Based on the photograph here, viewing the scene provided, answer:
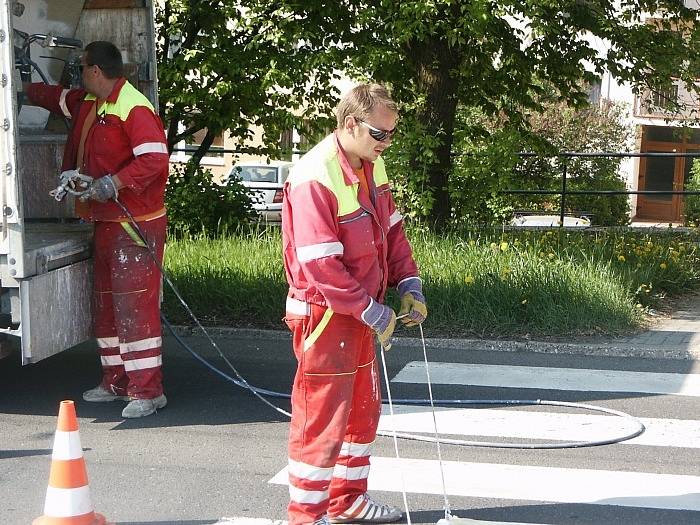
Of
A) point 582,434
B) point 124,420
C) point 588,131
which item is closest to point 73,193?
point 124,420

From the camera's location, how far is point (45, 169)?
7500 millimetres

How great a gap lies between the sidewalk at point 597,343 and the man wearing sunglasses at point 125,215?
2315 mm

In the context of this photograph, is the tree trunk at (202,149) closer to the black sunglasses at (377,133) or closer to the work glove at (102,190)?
the work glove at (102,190)

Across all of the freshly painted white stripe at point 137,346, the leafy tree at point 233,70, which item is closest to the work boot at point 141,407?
the freshly painted white stripe at point 137,346

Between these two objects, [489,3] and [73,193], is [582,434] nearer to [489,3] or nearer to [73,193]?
[73,193]

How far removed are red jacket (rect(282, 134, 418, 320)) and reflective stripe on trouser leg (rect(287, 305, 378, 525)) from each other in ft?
0.43

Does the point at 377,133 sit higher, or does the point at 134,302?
the point at 377,133

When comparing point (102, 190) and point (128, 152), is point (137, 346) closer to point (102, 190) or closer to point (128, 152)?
point (102, 190)

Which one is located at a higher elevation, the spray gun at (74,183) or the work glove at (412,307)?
the spray gun at (74,183)

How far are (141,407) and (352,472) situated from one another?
2.14m

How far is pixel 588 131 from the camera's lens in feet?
82.8

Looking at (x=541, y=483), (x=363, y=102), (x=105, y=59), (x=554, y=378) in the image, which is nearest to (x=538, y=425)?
(x=541, y=483)

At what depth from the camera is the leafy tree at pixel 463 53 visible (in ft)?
36.4

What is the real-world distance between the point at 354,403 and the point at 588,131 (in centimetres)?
2182
